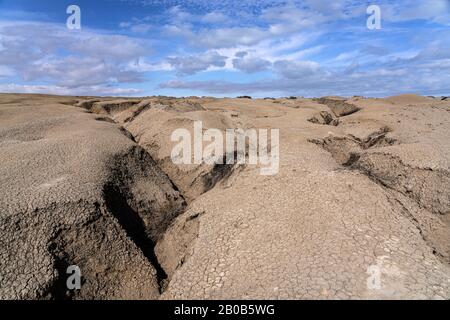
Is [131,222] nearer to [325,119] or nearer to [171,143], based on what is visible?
[171,143]

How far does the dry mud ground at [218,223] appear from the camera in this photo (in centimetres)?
358

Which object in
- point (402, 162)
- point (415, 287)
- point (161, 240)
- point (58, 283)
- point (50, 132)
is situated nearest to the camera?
point (415, 287)

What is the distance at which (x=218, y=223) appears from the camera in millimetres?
4840

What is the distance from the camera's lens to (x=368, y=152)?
645 cm

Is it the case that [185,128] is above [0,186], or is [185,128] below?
above

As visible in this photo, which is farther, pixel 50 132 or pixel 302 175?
pixel 50 132

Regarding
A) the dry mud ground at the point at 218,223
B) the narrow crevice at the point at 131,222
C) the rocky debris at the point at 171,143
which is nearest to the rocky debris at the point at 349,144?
the dry mud ground at the point at 218,223

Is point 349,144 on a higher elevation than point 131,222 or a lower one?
higher

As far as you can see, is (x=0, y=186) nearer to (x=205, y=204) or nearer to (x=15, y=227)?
(x=15, y=227)

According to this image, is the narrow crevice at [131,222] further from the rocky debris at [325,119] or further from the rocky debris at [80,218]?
the rocky debris at [325,119]

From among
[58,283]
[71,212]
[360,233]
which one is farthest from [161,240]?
[360,233]

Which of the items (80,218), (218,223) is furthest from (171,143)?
(80,218)

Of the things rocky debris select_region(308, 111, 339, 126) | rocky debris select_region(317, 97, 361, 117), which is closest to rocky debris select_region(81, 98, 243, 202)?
rocky debris select_region(308, 111, 339, 126)

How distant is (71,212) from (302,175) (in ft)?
10.6
